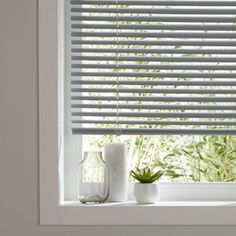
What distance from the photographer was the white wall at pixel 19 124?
265cm

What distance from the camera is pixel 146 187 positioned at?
271 cm

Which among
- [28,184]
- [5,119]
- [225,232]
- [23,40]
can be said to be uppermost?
[23,40]

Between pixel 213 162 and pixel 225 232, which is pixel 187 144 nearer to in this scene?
pixel 213 162

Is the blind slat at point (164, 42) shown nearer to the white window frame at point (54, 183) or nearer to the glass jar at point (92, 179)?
the white window frame at point (54, 183)

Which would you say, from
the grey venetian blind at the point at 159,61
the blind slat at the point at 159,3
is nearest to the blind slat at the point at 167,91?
the grey venetian blind at the point at 159,61

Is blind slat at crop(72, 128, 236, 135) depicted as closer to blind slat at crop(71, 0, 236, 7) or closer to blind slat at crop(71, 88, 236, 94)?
blind slat at crop(71, 88, 236, 94)

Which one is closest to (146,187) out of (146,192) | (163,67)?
(146,192)

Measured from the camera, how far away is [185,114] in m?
2.79

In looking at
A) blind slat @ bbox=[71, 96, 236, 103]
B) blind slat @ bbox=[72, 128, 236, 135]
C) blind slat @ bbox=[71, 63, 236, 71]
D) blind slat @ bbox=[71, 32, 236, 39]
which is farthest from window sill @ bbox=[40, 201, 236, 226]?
blind slat @ bbox=[71, 32, 236, 39]

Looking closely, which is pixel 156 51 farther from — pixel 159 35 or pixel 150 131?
pixel 150 131

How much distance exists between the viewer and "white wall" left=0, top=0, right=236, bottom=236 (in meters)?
2.65

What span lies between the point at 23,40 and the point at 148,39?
0.52m

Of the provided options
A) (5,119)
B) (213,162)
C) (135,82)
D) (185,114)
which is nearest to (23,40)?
(5,119)

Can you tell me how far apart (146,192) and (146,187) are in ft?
0.06
